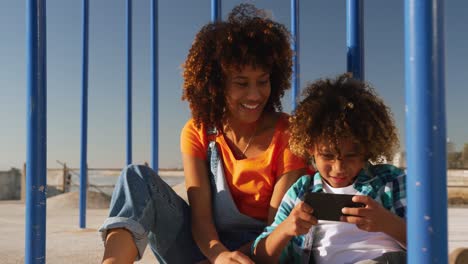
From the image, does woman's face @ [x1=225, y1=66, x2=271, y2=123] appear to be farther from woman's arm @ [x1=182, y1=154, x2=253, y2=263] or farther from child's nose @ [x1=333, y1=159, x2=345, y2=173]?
child's nose @ [x1=333, y1=159, x2=345, y2=173]

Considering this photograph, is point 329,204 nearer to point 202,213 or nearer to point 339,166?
point 339,166

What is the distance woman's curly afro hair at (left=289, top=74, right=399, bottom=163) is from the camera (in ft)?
3.62

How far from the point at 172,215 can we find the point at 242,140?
30 cm

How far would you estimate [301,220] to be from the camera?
1.00 m

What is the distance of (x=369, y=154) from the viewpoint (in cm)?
113

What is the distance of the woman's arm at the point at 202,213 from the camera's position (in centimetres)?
123

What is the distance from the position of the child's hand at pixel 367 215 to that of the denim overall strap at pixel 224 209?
44 cm

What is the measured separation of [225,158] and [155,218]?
26cm

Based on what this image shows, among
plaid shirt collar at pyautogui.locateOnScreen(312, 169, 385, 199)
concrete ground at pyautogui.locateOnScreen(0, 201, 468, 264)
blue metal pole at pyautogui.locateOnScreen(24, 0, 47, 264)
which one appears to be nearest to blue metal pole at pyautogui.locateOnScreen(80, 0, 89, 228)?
concrete ground at pyautogui.locateOnScreen(0, 201, 468, 264)

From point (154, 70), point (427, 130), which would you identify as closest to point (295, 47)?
point (427, 130)

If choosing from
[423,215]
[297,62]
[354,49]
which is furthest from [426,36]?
[297,62]

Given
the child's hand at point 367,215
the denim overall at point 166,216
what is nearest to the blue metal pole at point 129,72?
Result: the denim overall at point 166,216

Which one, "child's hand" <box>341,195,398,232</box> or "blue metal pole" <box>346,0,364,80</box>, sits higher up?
"blue metal pole" <box>346,0,364,80</box>

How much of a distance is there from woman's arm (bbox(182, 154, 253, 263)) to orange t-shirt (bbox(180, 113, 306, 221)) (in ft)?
0.23
